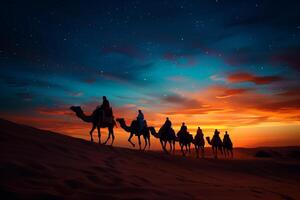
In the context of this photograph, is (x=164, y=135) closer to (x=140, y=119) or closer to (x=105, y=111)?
(x=140, y=119)

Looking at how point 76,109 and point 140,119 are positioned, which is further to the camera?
point 140,119

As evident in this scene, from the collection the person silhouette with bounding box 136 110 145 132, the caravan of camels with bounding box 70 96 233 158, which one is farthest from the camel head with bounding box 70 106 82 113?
the person silhouette with bounding box 136 110 145 132

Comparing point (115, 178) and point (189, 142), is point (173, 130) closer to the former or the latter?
point (189, 142)

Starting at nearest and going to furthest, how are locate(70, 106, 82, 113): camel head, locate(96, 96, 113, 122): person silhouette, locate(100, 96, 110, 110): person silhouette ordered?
locate(70, 106, 82, 113): camel head, locate(96, 96, 113, 122): person silhouette, locate(100, 96, 110, 110): person silhouette

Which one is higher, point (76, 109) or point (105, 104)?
point (105, 104)

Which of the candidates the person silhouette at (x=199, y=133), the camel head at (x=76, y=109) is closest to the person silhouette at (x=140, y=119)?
the camel head at (x=76, y=109)

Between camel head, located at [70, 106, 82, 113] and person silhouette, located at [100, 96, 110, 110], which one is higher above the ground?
person silhouette, located at [100, 96, 110, 110]

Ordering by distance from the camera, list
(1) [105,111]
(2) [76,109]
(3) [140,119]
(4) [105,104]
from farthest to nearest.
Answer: (3) [140,119] < (1) [105,111] < (4) [105,104] < (2) [76,109]

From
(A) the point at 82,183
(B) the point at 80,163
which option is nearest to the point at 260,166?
(B) the point at 80,163

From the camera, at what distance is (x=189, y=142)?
28359 mm

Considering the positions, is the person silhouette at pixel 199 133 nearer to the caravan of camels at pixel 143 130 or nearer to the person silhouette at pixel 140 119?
the caravan of camels at pixel 143 130

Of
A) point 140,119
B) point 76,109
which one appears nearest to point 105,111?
point 76,109

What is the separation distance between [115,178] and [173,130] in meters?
19.3

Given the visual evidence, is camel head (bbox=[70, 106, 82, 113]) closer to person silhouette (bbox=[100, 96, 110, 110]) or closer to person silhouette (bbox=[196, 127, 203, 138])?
person silhouette (bbox=[100, 96, 110, 110])
